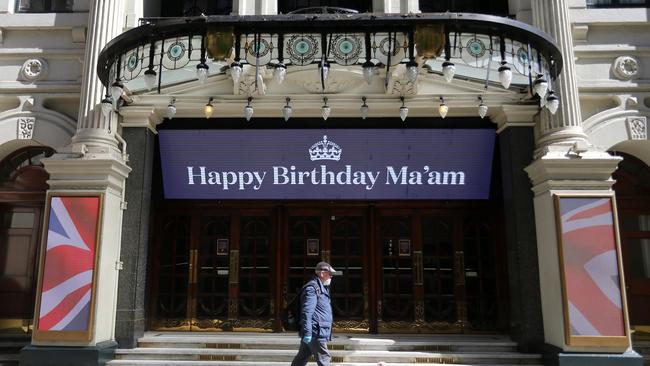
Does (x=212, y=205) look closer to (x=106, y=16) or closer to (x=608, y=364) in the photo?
(x=106, y=16)

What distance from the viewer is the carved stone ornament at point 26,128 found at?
10086 mm

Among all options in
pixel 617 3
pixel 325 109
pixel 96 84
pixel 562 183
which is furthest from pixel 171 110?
pixel 617 3

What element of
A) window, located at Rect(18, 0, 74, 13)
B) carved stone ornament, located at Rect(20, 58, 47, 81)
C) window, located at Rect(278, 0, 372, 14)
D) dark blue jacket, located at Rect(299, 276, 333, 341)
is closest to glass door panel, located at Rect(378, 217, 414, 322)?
dark blue jacket, located at Rect(299, 276, 333, 341)

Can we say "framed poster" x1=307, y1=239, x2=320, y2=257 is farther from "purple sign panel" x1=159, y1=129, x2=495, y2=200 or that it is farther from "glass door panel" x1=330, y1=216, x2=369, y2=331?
"purple sign panel" x1=159, y1=129, x2=495, y2=200

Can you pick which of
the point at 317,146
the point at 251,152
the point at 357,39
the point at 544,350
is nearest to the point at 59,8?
the point at 251,152

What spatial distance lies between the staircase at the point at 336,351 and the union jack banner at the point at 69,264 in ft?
3.58

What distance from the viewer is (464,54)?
29.8 feet

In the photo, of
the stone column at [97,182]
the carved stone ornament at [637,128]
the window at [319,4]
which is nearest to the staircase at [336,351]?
the stone column at [97,182]

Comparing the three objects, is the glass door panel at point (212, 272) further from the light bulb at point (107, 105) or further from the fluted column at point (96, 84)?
the light bulb at point (107, 105)

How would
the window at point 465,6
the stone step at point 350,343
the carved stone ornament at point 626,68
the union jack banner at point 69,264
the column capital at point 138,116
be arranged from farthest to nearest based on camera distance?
the window at point 465,6, the carved stone ornament at point 626,68, the column capital at point 138,116, the stone step at point 350,343, the union jack banner at point 69,264

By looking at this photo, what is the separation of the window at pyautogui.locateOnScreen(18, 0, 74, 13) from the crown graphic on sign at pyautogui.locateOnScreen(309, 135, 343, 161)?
19.1 ft

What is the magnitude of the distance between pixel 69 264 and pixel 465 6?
9109 millimetres

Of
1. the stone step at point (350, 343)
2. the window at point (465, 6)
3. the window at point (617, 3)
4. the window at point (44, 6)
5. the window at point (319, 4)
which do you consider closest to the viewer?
the stone step at point (350, 343)

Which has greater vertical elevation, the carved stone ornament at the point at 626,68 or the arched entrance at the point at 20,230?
the carved stone ornament at the point at 626,68
